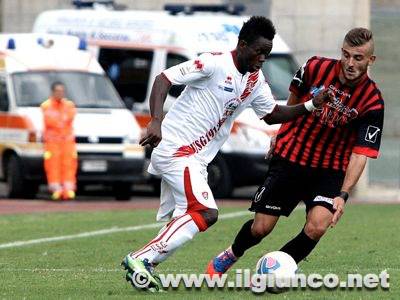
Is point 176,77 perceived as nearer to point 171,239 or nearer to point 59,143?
point 171,239

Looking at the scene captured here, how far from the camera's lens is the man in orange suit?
73.7ft

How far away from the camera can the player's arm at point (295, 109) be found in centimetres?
1056

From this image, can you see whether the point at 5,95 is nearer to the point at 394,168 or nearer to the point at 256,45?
the point at 394,168

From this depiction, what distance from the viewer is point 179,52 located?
2353 cm

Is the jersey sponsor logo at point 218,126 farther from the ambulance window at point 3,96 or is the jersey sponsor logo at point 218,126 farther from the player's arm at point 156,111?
the ambulance window at point 3,96

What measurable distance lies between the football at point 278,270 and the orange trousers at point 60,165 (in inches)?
480

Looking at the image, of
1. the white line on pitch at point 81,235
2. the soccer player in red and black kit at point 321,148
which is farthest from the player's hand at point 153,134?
the white line on pitch at point 81,235

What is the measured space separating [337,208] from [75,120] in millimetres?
13476

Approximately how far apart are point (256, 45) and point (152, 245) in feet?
5.09

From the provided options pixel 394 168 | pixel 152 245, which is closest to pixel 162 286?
pixel 152 245

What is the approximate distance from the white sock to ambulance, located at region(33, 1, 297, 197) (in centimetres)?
1229

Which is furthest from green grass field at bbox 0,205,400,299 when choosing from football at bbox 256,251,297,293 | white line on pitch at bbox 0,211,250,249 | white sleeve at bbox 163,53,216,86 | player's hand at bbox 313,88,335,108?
white sleeve at bbox 163,53,216,86

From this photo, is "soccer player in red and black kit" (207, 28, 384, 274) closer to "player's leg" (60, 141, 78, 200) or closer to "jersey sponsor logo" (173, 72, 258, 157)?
"jersey sponsor logo" (173, 72, 258, 157)

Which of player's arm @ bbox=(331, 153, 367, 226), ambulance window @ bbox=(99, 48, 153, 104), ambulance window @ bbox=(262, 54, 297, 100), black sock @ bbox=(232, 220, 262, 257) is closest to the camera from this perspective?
player's arm @ bbox=(331, 153, 367, 226)
